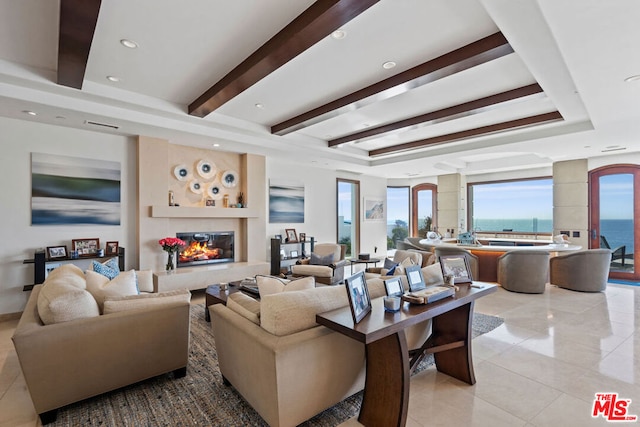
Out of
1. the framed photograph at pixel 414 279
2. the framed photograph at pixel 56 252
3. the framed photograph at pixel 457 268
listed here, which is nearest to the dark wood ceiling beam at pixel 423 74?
the framed photograph at pixel 457 268

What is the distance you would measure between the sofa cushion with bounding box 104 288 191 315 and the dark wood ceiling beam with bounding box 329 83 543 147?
12.7ft

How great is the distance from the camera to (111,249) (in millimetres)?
4617

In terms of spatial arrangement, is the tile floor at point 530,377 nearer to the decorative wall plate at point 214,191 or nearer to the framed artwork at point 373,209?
the decorative wall plate at point 214,191

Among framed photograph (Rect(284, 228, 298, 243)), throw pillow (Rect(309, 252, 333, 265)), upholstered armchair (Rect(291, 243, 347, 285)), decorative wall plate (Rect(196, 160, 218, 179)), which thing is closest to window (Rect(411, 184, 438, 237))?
framed photograph (Rect(284, 228, 298, 243))

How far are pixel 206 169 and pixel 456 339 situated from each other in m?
4.90

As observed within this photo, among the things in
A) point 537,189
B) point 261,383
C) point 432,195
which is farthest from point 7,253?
point 537,189

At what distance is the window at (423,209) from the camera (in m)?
10.1

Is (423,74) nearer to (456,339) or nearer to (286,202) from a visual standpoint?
(456,339)

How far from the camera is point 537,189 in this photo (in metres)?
8.33

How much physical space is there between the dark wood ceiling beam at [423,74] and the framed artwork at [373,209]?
16.8 ft

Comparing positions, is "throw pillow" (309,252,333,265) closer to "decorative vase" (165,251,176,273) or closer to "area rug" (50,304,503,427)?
"decorative vase" (165,251,176,273)

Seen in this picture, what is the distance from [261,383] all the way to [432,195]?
30.6ft

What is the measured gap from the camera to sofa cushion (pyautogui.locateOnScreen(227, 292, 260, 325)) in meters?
2.10

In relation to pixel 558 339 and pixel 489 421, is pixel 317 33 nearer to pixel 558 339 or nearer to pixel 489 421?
pixel 489 421
